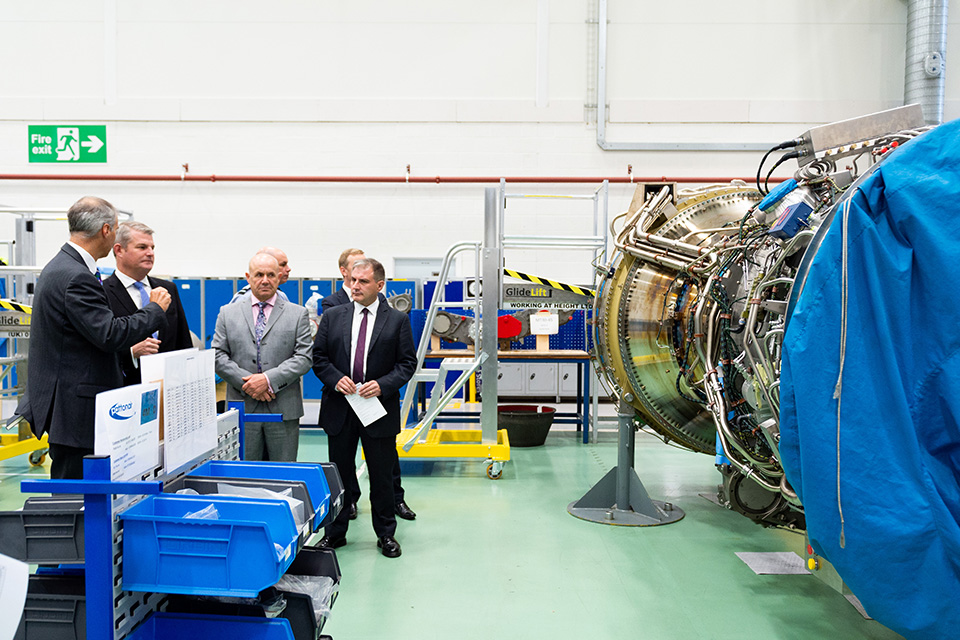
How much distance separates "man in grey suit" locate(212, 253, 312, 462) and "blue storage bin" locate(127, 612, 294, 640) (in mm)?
1783

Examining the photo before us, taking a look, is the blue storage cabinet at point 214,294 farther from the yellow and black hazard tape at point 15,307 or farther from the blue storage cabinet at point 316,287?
the yellow and black hazard tape at point 15,307

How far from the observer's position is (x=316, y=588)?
2.00 m

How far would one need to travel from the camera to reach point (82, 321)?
243 centimetres

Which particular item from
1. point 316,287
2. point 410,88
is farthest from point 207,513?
point 410,88

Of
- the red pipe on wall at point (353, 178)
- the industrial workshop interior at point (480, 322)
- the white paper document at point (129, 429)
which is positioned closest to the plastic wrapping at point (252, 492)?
the industrial workshop interior at point (480, 322)

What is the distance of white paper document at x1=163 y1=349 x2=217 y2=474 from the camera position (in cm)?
181

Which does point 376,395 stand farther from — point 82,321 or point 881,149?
point 881,149

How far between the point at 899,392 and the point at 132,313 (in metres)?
3.00

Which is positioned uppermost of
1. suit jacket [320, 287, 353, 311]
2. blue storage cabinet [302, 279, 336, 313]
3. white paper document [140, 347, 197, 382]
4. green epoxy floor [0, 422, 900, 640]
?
blue storage cabinet [302, 279, 336, 313]

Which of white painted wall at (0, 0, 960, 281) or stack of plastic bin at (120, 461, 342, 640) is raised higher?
white painted wall at (0, 0, 960, 281)

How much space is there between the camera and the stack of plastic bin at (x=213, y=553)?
5.27 feet

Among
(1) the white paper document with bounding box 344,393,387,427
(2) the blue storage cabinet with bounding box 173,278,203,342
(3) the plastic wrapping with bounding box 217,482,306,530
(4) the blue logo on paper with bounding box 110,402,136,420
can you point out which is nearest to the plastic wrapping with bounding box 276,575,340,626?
(3) the plastic wrapping with bounding box 217,482,306,530

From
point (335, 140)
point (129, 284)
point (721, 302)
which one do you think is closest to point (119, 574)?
point (129, 284)

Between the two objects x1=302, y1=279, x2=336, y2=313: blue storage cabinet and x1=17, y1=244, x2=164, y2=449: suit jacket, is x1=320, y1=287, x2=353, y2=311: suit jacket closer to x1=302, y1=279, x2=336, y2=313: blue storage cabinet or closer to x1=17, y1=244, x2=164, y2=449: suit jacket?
x1=17, y1=244, x2=164, y2=449: suit jacket
